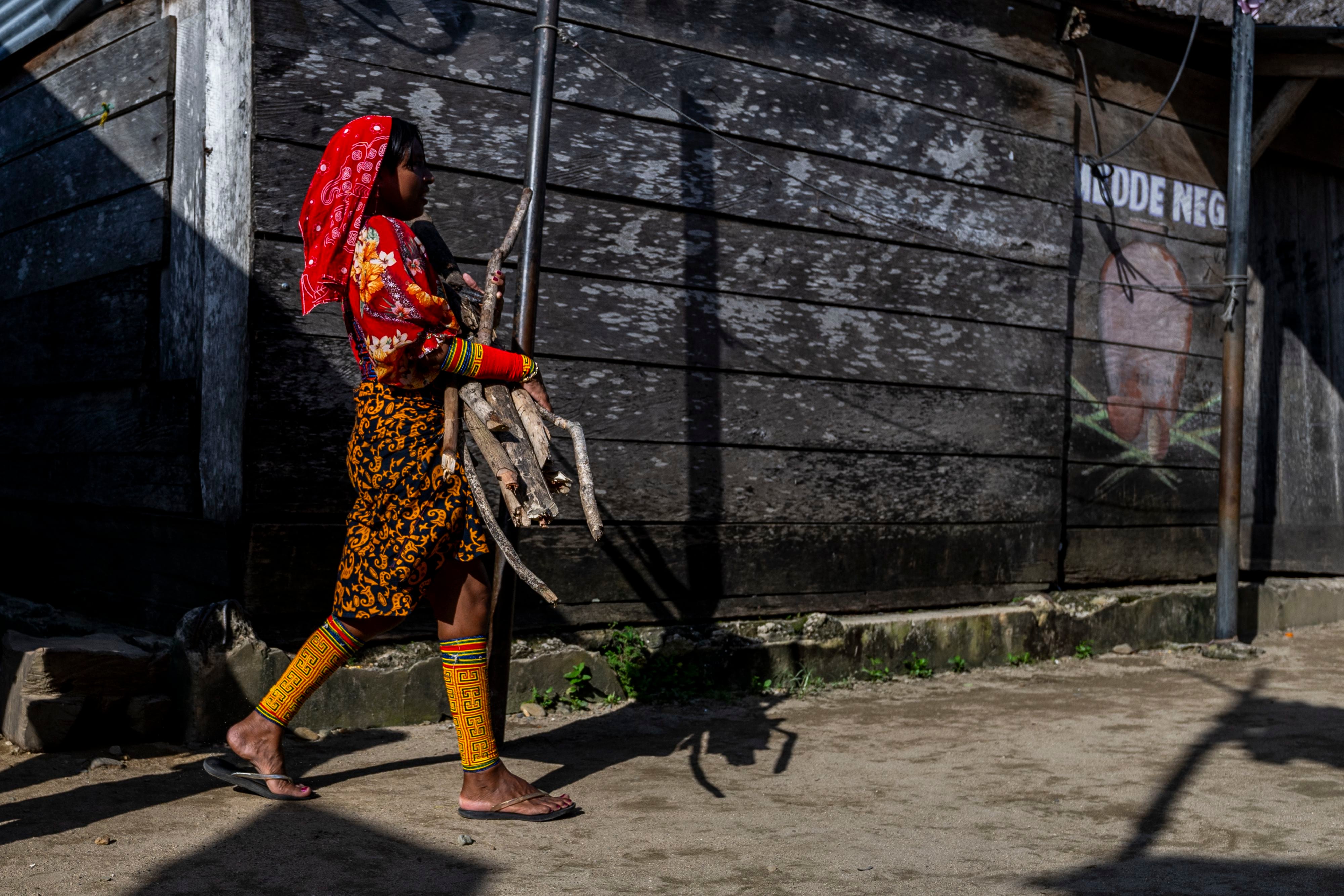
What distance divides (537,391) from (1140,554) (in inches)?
165

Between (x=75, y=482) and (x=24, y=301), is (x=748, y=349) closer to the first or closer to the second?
(x=75, y=482)

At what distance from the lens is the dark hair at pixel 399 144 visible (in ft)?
8.73

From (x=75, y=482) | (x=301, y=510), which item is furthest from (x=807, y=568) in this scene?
(x=75, y=482)

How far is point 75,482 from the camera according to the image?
4113 millimetres

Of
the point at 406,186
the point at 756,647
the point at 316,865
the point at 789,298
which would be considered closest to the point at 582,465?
the point at 406,186

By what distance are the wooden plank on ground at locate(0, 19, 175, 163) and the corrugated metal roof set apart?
0.50 feet

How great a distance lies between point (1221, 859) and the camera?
2.48 metres

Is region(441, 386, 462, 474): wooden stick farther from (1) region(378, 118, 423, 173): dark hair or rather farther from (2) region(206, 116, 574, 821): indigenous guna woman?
(1) region(378, 118, 423, 173): dark hair

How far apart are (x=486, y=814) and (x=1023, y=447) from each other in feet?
11.3

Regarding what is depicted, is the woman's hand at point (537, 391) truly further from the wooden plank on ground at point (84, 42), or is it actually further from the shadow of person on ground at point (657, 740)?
the wooden plank on ground at point (84, 42)

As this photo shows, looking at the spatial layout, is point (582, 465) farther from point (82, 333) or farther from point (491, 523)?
point (82, 333)

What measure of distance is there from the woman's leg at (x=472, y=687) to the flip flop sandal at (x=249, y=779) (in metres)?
0.44

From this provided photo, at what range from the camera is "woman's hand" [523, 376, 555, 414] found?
2752mm

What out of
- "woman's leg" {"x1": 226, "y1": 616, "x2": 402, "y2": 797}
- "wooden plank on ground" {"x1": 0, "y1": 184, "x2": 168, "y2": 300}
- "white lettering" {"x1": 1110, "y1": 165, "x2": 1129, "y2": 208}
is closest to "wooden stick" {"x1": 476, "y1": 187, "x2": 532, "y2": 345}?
"woman's leg" {"x1": 226, "y1": 616, "x2": 402, "y2": 797}
